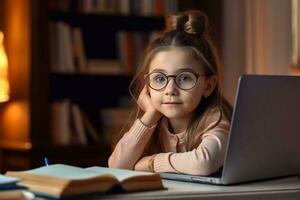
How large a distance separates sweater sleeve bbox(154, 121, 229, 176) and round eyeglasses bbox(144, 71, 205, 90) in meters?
0.10

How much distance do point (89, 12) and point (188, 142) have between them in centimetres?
210

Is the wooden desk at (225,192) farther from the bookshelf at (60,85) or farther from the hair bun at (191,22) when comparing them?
the bookshelf at (60,85)

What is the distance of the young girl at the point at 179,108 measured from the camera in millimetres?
1271

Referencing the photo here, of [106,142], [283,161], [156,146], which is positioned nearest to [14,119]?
[106,142]

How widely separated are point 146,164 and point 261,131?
26 cm

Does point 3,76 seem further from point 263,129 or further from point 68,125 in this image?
point 263,129

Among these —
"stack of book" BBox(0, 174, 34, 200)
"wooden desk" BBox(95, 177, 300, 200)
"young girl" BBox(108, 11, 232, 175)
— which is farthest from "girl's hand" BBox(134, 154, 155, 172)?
"stack of book" BBox(0, 174, 34, 200)

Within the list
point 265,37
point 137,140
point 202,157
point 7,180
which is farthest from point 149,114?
point 265,37

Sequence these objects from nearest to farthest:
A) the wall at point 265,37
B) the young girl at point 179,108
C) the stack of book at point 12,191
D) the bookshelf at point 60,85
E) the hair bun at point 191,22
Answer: the stack of book at point 12,191 < the young girl at point 179,108 < the hair bun at point 191,22 < the bookshelf at point 60,85 < the wall at point 265,37

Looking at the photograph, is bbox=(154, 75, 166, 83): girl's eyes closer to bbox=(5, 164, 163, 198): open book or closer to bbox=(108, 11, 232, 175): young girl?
bbox=(108, 11, 232, 175): young girl

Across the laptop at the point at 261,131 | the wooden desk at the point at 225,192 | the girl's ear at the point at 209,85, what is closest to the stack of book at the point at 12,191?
the wooden desk at the point at 225,192

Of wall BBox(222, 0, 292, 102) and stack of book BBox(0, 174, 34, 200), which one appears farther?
wall BBox(222, 0, 292, 102)

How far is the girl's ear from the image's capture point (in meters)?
1.33

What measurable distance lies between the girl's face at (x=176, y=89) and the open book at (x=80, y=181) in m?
0.25
